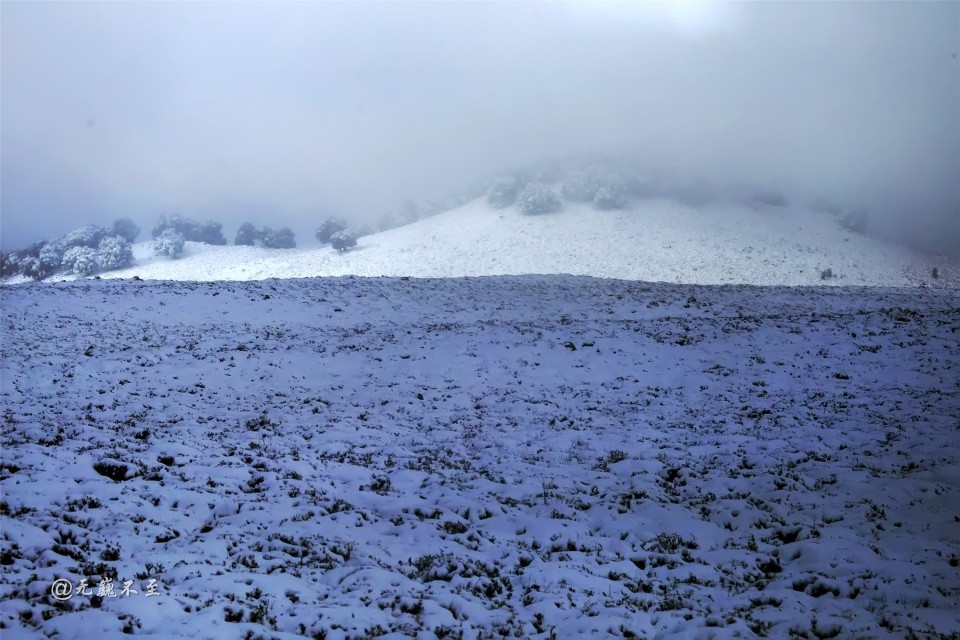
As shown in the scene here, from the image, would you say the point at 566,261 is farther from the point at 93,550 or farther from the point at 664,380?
the point at 93,550

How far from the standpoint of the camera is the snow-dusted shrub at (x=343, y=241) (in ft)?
225

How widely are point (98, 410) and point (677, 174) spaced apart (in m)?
77.4

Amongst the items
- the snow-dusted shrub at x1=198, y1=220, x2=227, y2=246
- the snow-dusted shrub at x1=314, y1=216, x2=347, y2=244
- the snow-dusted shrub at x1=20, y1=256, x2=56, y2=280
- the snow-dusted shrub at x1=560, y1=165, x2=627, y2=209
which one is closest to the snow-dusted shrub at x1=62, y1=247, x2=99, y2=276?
the snow-dusted shrub at x1=20, y1=256, x2=56, y2=280

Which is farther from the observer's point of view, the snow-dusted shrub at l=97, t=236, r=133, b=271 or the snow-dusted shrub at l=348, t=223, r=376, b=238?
the snow-dusted shrub at l=348, t=223, r=376, b=238

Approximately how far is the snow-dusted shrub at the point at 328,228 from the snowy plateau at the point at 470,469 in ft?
155

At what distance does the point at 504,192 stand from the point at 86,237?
178ft

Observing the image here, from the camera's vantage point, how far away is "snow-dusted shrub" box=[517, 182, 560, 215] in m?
72.7

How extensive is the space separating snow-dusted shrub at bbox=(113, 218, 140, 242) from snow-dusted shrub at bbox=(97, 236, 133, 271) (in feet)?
36.4

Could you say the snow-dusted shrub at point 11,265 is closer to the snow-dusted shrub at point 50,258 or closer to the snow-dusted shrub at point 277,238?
the snow-dusted shrub at point 50,258

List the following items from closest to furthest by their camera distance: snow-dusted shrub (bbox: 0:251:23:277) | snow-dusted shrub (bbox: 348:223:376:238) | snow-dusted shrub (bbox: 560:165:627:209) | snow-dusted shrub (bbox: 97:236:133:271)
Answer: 1. snow-dusted shrub (bbox: 97:236:133:271)
2. snow-dusted shrub (bbox: 0:251:23:277)
3. snow-dusted shrub (bbox: 560:165:627:209)
4. snow-dusted shrub (bbox: 348:223:376:238)

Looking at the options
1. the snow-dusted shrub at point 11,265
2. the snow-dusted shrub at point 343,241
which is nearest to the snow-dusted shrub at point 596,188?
the snow-dusted shrub at point 343,241

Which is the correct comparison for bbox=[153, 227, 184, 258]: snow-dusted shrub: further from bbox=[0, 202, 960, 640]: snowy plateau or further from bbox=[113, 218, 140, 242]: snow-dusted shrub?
bbox=[0, 202, 960, 640]: snowy plateau

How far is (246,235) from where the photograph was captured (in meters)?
78.2

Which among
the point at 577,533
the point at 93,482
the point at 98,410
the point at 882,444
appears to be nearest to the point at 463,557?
the point at 577,533
